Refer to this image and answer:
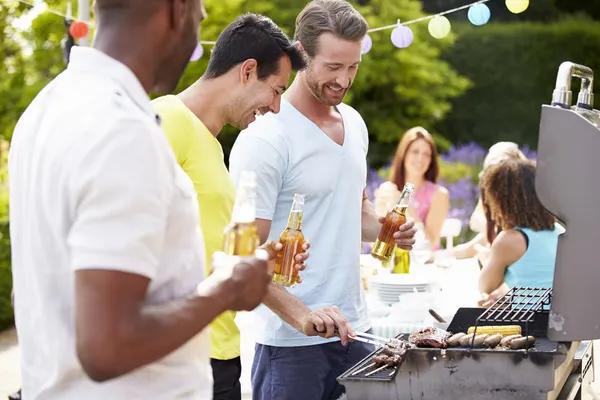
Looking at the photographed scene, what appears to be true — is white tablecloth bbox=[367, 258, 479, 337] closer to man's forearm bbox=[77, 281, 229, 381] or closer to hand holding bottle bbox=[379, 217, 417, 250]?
hand holding bottle bbox=[379, 217, 417, 250]

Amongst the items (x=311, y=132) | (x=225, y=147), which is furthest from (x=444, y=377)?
(x=225, y=147)

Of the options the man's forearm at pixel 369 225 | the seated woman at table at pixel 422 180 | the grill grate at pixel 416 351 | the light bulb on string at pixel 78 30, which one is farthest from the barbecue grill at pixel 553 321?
the seated woman at table at pixel 422 180

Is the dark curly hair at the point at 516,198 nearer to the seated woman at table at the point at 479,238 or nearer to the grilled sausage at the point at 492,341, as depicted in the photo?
the seated woman at table at the point at 479,238

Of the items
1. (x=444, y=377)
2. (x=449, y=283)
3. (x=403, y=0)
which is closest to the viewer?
(x=444, y=377)

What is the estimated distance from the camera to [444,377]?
2.35 metres

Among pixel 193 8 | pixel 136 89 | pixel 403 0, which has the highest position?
pixel 403 0

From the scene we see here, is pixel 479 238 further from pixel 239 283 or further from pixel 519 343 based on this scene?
pixel 239 283

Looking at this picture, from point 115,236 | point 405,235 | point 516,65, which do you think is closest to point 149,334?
point 115,236

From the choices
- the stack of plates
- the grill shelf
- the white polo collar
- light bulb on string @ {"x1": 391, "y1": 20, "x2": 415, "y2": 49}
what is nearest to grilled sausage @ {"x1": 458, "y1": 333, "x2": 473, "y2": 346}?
the grill shelf

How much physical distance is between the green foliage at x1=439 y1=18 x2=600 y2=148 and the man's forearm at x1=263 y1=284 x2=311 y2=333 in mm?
10902

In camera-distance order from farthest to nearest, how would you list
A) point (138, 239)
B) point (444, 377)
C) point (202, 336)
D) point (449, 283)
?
point (449, 283)
point (444, 377)
point (202, 336)
point (138, 239)

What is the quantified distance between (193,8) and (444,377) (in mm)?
1302

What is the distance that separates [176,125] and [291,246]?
0.52m

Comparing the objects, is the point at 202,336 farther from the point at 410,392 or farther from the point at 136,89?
the point at 410,392
